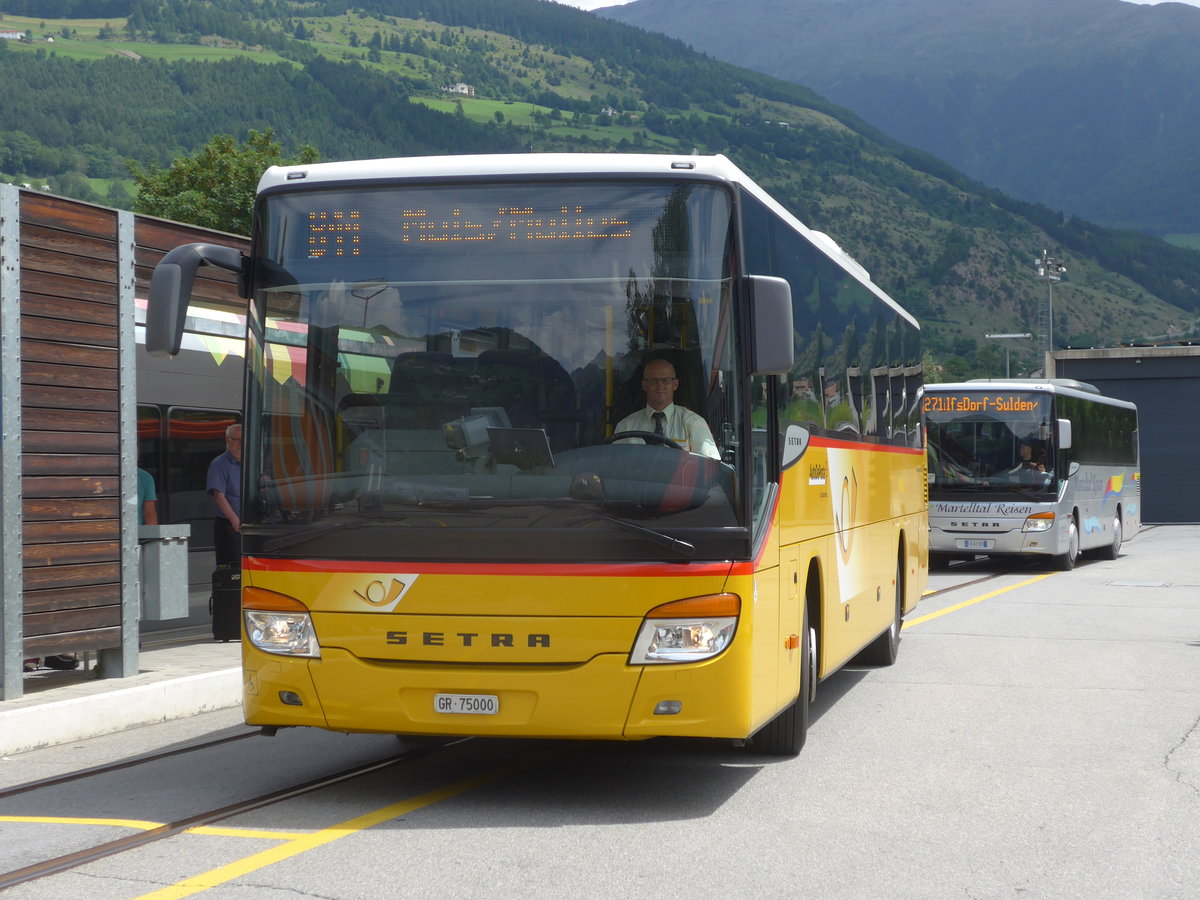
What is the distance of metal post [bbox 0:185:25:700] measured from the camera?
9078 millimetres

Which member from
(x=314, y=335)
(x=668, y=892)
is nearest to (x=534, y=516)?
(x=314, y=335)

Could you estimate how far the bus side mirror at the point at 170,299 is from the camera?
632 centimetres

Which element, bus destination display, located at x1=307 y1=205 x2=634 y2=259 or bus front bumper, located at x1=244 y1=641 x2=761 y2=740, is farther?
bus destination display, located at x1=307 y1=205 x2=634 y2=259

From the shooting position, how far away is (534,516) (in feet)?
20.9

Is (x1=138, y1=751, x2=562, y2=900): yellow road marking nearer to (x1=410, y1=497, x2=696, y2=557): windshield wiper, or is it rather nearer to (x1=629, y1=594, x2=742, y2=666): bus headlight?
(x1=629, y1=594, x2=742, y2=666): bus headlight

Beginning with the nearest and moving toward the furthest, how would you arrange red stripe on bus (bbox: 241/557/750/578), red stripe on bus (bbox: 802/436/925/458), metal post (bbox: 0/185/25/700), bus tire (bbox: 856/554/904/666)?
red stripe on bus (bbox: 241/557/750/578), red stripe on bus (bbox: 802/436/925/458), metal post (bbox: 0/185/25/700), bus tire (bbox: 856/554/904/666)

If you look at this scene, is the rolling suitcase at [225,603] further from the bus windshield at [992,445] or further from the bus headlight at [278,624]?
the bus windshield at [992,445]

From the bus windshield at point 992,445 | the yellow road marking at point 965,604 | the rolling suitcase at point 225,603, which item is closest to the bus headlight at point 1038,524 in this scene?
the bus windshield at point 992,445

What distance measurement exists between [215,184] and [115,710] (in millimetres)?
49971

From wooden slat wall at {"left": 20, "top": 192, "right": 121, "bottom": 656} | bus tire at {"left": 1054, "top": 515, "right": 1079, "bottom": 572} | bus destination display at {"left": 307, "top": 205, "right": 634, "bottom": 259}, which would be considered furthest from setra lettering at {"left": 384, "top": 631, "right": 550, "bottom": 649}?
bus tire at {"left": 1054, "top": 515, "right": 1079, "bottom": 572}

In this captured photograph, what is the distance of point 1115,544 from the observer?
1147 inches

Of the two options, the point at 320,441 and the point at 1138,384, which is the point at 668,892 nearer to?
the point at 320,441

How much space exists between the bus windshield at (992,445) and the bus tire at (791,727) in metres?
16.1

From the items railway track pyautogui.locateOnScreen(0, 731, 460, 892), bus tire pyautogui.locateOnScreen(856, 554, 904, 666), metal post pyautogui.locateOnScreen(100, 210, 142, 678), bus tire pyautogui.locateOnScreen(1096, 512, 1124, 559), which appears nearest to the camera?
railway track pyautogui.locateOnScreen(0, 731, 460, 892)
